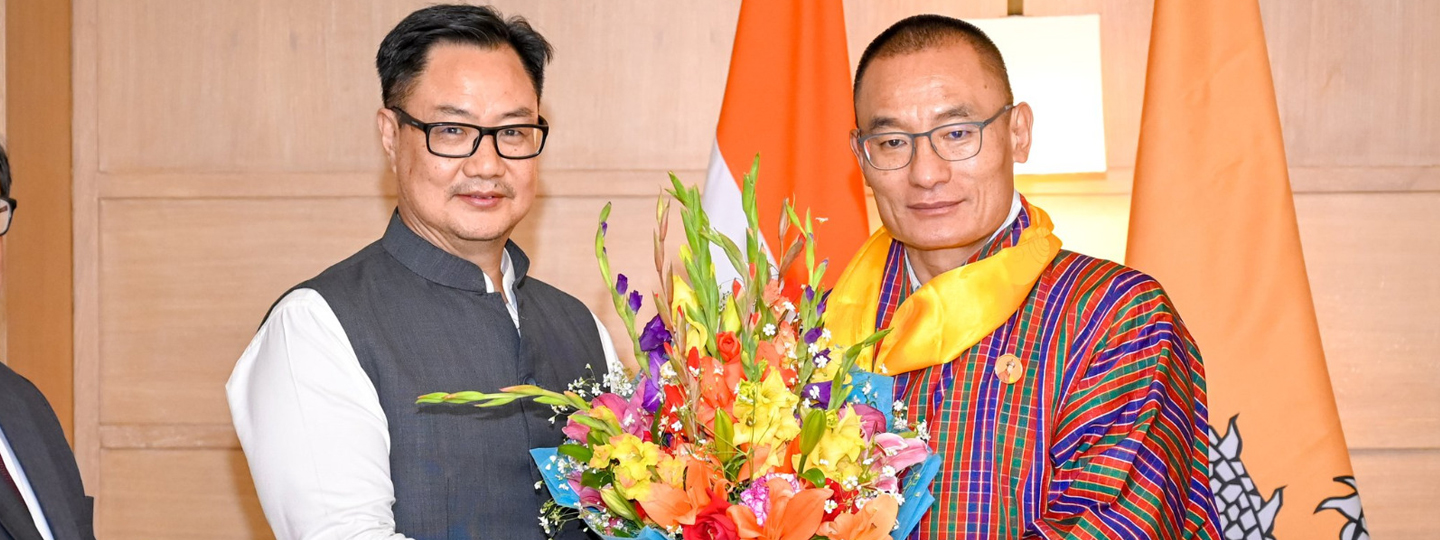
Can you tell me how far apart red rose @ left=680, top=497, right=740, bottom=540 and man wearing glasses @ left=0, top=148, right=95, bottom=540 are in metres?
0.92

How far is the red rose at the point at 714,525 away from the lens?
1.35m

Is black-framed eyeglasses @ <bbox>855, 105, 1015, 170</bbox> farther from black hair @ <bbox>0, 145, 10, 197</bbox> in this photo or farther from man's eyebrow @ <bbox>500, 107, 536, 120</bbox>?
black hair @ <bbox>0, 145, 10, 197</bbox>

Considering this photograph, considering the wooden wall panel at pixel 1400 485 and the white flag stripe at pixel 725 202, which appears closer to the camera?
the white flag stripe at pixel 725 202

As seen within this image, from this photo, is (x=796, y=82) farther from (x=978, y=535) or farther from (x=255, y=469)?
(x=255, y=469)

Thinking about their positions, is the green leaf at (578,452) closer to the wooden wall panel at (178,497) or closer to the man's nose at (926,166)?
the man's nose at (926,166)

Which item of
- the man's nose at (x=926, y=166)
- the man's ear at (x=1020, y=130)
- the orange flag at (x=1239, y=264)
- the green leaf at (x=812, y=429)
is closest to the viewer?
the green leaf at (x=812, y=429)

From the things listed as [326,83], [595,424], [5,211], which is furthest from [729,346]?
[326,83]

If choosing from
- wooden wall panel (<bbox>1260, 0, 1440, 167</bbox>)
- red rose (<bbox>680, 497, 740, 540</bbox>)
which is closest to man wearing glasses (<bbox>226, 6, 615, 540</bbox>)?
red rose (<bbox>680, 497, 740, 540</bbox>)

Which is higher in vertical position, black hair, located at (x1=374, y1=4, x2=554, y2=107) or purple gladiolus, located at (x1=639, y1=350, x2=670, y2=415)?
black hair, located at (x1=374, y1=4, x2=554, y2=107)

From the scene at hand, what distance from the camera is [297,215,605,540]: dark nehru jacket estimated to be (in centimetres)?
175

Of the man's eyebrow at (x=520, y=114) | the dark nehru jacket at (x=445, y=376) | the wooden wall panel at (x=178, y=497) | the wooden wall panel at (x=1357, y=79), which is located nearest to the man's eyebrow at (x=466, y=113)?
the man's eyebrow at (x=520, y=114)

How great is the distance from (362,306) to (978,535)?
94cm

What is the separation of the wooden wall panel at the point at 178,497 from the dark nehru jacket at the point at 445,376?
1.49 m

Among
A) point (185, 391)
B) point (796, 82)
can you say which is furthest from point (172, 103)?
point (796, 82)
